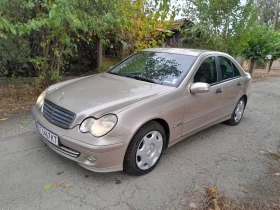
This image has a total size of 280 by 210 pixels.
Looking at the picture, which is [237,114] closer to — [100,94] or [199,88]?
[199,88]

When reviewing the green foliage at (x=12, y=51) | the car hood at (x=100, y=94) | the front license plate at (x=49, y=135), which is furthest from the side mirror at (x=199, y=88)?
the green foliage at (x=12, y=51)

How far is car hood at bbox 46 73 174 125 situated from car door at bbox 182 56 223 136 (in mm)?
447

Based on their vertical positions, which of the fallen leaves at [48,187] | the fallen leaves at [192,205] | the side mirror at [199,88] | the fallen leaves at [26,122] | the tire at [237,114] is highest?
the side mirror at [199,88]

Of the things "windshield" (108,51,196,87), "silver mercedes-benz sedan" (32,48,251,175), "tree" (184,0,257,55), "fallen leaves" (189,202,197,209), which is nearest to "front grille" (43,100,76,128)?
"silver mercedes-benz sedan" (32,48,251,175)

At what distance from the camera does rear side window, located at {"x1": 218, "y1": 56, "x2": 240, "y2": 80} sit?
4.28m

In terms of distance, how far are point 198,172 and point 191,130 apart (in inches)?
27.0

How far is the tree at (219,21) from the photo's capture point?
371 inches

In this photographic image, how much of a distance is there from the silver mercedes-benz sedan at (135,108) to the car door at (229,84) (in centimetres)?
2

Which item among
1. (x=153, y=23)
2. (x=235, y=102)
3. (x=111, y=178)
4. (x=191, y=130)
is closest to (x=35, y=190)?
(x=111, y=178)

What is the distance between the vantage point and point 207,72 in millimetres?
3852

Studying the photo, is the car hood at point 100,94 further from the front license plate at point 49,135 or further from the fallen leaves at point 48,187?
the fallen leaves at point 48,187

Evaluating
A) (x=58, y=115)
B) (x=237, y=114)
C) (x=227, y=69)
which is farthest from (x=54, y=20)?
(x=237, y=114)

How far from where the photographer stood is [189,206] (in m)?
2.55

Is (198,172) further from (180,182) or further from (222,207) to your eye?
(222,207)
